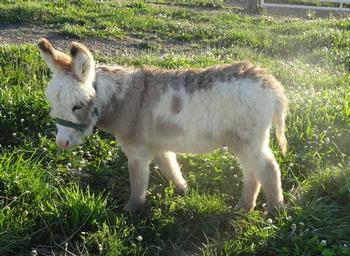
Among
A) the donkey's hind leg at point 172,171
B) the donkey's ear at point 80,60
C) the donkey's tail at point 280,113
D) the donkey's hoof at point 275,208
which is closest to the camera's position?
the donkey's ear at point 80,60

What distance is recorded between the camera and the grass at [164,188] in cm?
414

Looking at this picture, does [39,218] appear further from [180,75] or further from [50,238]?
[180,75]

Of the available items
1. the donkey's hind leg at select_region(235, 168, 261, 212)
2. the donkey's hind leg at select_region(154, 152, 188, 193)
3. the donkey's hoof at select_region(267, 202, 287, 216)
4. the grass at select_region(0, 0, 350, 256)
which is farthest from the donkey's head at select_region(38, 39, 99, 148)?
the donkey's hoof at select_region(267, 202, 287, 216)

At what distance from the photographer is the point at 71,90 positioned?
405cm

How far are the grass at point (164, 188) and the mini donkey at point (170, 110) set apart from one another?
0.33 metres

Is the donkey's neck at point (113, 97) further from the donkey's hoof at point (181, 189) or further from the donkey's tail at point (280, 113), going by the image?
the donkey's tail at point (280, 113)

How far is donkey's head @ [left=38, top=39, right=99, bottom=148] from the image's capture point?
13.3 feet

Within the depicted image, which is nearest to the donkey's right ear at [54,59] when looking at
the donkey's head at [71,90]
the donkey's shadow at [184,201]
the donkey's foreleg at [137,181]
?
the donkey's head at [71,90]

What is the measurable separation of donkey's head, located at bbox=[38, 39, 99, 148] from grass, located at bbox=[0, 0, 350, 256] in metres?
0.64

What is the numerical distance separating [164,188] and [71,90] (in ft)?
5.32

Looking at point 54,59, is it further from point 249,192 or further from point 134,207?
point 249,192

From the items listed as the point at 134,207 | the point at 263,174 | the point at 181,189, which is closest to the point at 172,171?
the point at 181,189

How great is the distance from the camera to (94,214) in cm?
427

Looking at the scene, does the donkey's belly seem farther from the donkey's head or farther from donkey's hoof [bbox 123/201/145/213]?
the donkey's head
